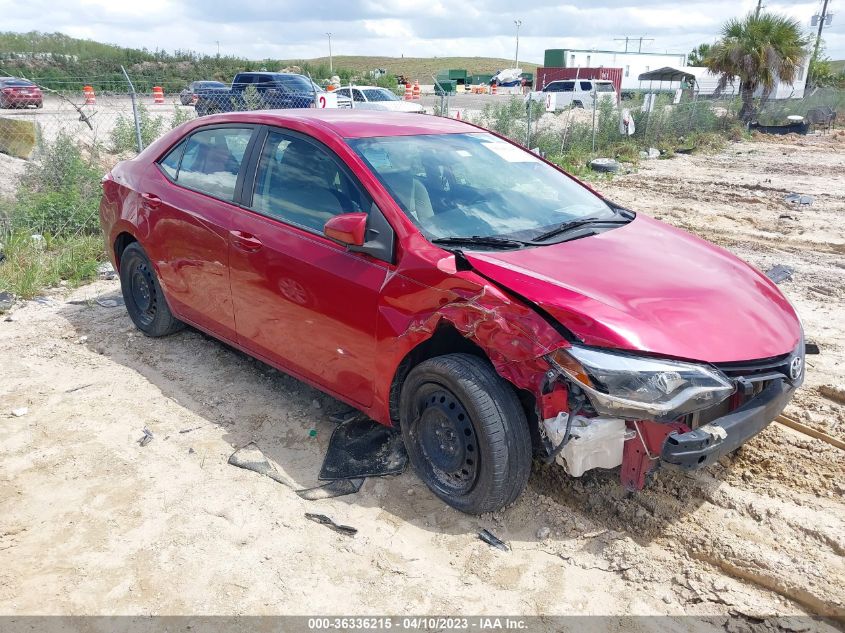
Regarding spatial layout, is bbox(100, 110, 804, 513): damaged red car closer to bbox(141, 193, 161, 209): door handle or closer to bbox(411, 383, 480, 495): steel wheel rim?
bbox(411, 383, 480, 495): steel wheel rim

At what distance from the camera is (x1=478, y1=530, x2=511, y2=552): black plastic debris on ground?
2.95m

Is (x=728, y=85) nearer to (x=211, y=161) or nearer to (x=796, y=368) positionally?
(x=211, y=161)

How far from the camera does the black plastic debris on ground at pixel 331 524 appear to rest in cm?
306

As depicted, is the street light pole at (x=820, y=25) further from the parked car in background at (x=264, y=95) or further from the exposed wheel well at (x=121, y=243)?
the exposed wheel well at (x=121, y=243)

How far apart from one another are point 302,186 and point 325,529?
182 cm

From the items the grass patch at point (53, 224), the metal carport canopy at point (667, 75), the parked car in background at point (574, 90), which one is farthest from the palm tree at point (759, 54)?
the grass patch at point (53, 224)

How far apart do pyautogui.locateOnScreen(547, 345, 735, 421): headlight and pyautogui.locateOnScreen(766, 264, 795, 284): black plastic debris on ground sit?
15.3ft

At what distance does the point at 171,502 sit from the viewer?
10.7 feet

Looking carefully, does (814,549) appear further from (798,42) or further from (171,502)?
(798,42)

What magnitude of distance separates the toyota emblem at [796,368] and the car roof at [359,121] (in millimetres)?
2279

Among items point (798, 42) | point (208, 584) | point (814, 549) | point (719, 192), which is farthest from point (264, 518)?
point (798, 42)

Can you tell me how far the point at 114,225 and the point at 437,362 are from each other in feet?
11.0

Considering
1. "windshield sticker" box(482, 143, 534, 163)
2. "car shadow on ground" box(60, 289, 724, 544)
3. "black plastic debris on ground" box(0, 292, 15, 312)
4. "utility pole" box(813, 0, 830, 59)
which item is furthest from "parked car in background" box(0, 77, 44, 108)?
"utility pole" box(813, 0, 830, 59)

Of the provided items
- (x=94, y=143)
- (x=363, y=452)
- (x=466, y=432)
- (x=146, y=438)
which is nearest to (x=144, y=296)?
(x=146, y=438)
